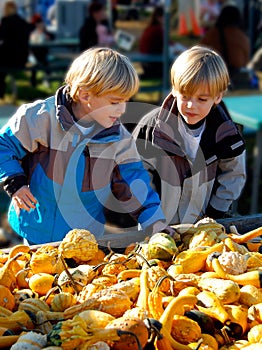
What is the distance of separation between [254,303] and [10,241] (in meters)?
3.61

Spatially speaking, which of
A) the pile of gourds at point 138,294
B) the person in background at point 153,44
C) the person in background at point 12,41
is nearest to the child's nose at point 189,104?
the pile of gourds at point 138,294

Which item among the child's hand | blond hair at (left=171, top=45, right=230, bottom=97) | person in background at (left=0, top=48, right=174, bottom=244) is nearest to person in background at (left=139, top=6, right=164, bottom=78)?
blond hair at (left=171, top=45, right=230, bottom=97)

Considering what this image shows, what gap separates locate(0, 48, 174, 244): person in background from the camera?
2.58 metres

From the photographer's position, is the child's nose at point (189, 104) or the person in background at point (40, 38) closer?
the child's nose at point (189, 104)

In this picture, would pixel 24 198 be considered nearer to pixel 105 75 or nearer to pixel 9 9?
pixel 105 75

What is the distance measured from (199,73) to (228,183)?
0.60 meters

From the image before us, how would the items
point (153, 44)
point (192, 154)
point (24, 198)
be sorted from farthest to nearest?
point (153, 44)
point (192, 154)
point (24, 198)

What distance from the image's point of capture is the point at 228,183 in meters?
3.07

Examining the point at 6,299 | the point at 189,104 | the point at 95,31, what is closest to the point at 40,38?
the point at 95,31

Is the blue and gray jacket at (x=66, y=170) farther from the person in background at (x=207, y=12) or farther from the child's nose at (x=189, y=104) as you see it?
the person in background at (x=207, y=12)

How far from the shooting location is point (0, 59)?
10109 mm

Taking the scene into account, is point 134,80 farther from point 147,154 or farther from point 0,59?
point 0,59

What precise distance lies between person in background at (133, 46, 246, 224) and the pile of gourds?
55 cm

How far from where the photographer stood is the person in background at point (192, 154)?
115 inches
